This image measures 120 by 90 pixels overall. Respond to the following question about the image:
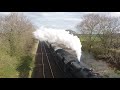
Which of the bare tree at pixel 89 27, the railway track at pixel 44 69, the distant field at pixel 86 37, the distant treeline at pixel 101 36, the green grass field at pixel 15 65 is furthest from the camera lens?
the distant field at pixel 86 37

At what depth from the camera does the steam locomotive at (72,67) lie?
262 inches

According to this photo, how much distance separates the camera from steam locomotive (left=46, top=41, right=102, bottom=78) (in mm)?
6664

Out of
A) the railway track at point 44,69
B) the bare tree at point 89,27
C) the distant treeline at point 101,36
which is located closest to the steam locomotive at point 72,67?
the railway track at point 44,69

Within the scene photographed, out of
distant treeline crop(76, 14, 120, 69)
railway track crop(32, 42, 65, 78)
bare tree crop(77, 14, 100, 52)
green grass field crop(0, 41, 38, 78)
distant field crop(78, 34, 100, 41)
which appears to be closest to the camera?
green grass field crop(0, 41, 38, 78)

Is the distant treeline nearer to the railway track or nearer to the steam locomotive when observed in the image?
the steam locomotive

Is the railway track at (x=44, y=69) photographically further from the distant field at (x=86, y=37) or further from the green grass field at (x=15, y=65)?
the distant field at (x=86, y=37)

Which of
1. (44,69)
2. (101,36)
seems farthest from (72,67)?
(101,36)

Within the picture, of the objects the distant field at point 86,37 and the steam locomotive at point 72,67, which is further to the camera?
the distant field at point 86,37

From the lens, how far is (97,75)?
661 cm

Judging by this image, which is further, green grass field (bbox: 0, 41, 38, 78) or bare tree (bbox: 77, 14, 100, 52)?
bare tree (bbox: 77, 14, 100, 52)

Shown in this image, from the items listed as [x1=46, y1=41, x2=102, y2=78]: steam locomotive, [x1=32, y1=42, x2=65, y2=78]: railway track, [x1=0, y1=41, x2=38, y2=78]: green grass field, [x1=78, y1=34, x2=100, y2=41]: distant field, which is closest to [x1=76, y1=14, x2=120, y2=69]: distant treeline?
[x1=78, y1=34, x2=100, y2=41]: distant field
